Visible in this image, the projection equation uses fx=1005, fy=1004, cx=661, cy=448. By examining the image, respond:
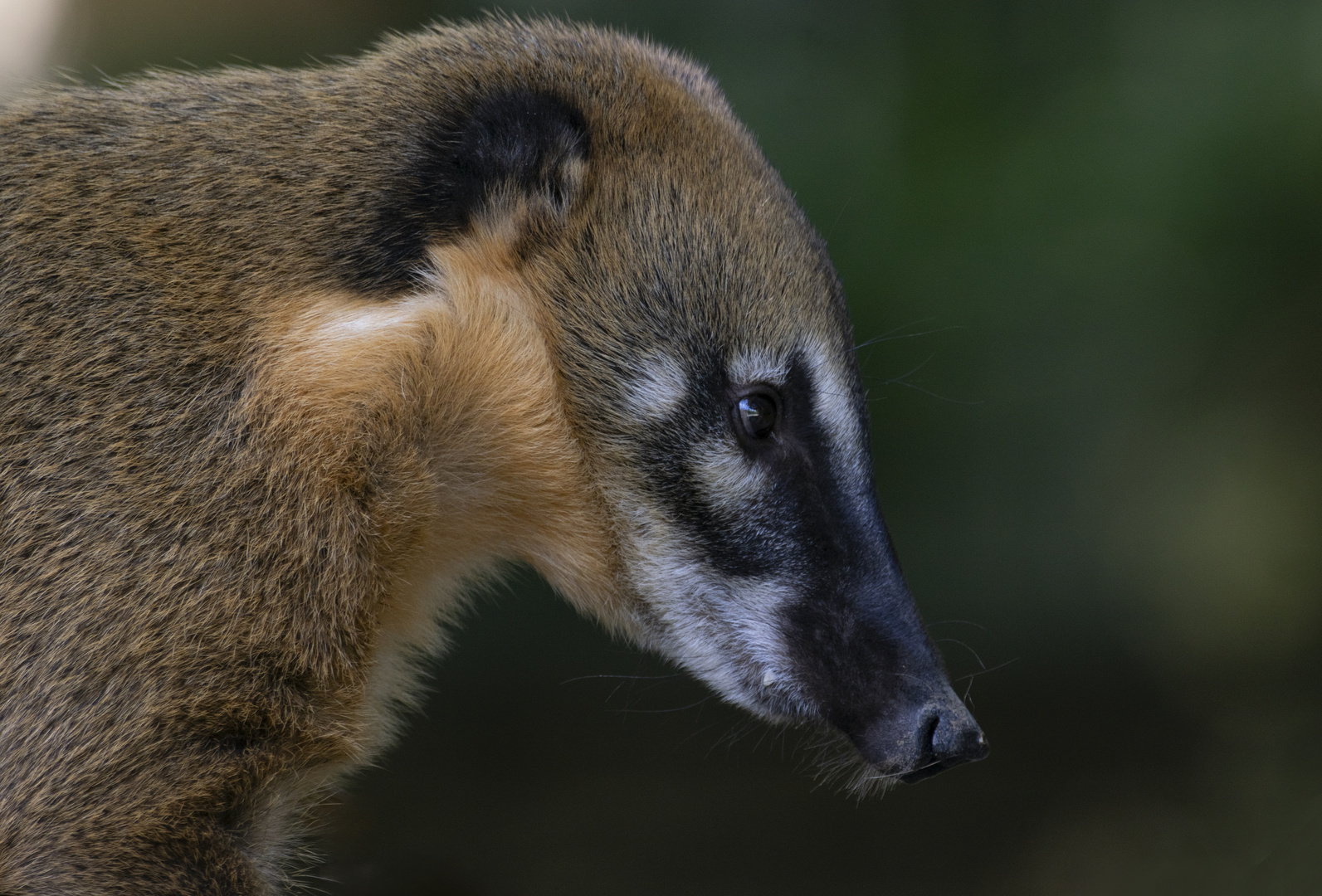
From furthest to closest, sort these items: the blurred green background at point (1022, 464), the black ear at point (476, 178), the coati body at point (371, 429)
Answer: the blurred green background at point (1022, 464) < the black ear at point (476, 178) < the coati body at point (371, 429)

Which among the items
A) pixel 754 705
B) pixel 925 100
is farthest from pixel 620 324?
pixel 925 100

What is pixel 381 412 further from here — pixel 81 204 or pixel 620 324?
pixel 81 204

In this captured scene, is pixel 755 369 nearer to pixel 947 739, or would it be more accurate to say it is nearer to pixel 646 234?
pixel 646 234

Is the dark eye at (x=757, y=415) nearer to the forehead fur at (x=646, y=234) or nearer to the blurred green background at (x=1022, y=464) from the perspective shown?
the forehead fur at (x=646, y=234)

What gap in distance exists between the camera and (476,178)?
1.56 metres

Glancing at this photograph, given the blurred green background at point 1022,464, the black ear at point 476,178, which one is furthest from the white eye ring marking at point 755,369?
the blurred green background at point 1022,464

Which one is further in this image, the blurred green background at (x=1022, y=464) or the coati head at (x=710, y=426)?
the blurred green background at (x=1022, y=464)

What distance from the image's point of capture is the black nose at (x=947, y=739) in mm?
1531

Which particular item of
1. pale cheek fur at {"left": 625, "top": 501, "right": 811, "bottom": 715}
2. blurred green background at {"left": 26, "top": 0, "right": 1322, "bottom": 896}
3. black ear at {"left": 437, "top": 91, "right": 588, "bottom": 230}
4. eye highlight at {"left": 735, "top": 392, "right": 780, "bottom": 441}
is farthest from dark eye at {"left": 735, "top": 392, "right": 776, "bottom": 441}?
blurred green background at {"left": 26, "top": 0, "right": 1322, "bottom": 896}

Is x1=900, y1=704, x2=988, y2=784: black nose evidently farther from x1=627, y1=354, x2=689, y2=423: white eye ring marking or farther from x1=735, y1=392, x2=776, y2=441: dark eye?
x1=627, y1=354, x2=689, y2=423: white eye ring marking

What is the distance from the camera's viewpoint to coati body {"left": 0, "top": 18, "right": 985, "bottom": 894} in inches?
49.9

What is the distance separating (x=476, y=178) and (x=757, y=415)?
573mm

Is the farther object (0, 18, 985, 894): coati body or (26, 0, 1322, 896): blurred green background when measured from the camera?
(26, 0, 1322, 896): blurred green background

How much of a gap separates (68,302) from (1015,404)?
2519 millimetres
